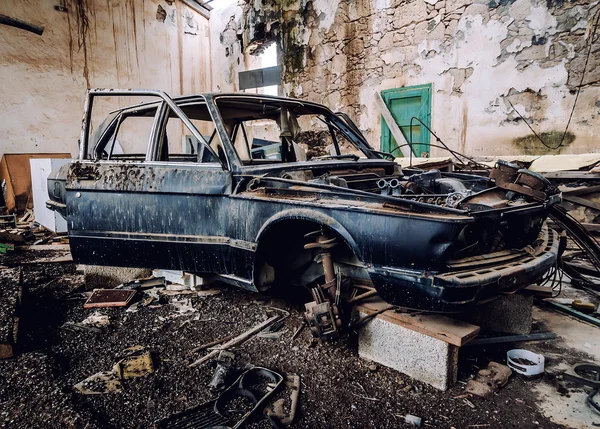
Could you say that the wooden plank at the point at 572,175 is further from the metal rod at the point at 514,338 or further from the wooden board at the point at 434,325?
the wooden board at the point at 434,325

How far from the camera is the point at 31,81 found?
8.95 metres

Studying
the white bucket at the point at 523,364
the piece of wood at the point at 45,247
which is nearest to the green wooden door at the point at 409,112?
the white bucket at the point at 523,364

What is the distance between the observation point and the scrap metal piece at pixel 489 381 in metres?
2.14

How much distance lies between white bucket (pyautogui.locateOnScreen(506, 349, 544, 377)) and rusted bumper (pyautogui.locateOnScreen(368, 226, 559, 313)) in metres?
0.54

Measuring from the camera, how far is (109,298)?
349cm

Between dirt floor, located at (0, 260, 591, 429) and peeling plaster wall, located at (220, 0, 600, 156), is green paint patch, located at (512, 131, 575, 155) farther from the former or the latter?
dirt floor, located at (0, 260, 591, 429)

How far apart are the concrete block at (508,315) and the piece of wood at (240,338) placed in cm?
161

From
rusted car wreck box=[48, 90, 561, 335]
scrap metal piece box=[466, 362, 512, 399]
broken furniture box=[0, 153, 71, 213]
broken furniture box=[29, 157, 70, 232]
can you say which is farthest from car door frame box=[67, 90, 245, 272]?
broken furniture box=[0, 153, 71, 213]

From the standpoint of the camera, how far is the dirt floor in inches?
76.9

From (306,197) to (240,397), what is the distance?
1.24 metres

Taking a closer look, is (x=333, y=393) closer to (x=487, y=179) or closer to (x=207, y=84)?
(x=487, y=179)

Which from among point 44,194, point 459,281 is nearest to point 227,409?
point 459,281

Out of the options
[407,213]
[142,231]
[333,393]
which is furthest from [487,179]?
[142,231]

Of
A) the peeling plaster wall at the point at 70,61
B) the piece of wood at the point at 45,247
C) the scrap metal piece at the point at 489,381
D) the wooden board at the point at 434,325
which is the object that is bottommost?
the piece of wood at the point at 45,247
